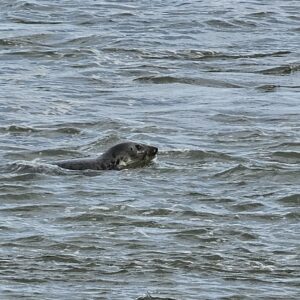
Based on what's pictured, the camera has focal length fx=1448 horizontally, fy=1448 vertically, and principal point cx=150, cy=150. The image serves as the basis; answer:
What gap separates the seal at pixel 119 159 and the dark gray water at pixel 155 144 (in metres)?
0.17

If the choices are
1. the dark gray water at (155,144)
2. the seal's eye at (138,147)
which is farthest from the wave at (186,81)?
the seal's eye at (138,147)

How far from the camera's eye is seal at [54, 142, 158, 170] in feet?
47.0

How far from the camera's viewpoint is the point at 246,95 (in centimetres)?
1902

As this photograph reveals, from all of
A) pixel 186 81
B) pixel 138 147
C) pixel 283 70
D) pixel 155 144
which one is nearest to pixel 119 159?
pixel 138 147

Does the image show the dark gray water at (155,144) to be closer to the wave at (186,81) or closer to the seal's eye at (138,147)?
the wave at (186,81)

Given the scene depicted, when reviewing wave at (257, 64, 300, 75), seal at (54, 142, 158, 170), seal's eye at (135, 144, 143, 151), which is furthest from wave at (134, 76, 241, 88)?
seal's eye at (135, 144, 143, 151)

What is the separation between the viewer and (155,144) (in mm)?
15859

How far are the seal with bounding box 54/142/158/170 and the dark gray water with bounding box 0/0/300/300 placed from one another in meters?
0.17

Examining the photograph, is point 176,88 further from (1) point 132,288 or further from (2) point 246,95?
(1) point 132,288

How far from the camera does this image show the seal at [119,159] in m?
14.3

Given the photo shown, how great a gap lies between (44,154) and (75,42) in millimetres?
8171

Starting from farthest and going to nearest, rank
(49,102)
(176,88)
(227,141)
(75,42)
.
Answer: (75,42) < (176,88) < (49,102) < (227,141)

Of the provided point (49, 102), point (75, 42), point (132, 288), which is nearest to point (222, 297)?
point (132, 288)

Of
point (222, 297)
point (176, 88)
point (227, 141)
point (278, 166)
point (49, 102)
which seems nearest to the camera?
point (222, 297)
